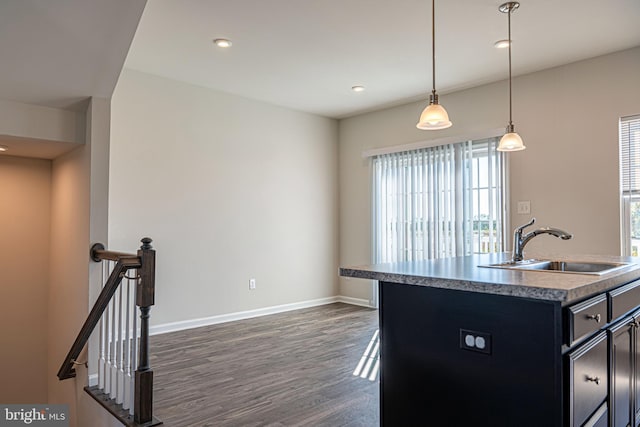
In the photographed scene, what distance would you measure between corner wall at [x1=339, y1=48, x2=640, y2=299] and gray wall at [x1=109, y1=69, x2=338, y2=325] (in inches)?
77.4

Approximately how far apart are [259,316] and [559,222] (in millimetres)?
3528

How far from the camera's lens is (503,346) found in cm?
154

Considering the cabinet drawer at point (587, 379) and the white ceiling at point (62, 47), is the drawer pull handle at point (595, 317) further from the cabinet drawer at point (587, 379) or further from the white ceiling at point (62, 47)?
the white ceiling at point (62, 47)

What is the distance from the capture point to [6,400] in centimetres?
398

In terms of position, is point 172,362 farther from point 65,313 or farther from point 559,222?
point 559,222

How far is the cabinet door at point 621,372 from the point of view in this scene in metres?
1.88

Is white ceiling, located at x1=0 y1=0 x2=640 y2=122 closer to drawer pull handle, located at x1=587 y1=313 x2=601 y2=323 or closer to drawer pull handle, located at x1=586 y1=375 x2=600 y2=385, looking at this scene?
drawer pull handle, located at x1=587 y1=313 x2=601 y2=323

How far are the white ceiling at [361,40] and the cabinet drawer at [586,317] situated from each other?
2.26 metres

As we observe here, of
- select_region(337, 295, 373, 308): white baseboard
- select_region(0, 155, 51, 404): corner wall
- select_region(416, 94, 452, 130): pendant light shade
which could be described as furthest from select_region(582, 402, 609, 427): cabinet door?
select_region(0, 155, 51, 404): corner wall

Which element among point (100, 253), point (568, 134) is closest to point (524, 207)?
point (568, 134)

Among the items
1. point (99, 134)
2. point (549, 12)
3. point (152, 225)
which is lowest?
point (152, 225)

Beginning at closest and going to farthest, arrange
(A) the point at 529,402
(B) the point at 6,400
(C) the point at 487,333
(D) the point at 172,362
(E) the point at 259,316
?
(A) the point at 529,402
(C) the point at 487,333
(D) the point at 172,362
(B) the point at 6,400
(E) the point at 259,316

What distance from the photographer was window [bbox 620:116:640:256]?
3.79 m

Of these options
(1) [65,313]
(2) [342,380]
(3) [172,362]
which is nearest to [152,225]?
(1) [65,313]
